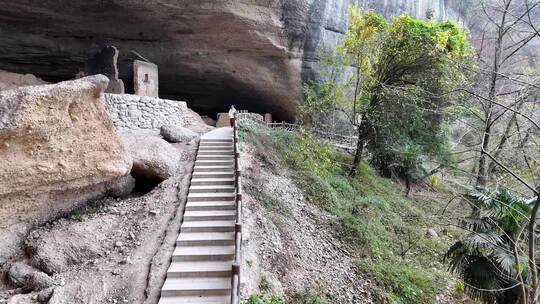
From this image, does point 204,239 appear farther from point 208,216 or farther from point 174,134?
point 174,134

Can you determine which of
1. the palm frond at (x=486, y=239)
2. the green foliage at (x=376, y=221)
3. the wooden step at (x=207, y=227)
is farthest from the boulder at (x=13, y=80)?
the palm frond at (x=486, y=239)

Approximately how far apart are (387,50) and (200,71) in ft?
32.8

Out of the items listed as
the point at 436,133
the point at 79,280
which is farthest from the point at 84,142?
the point at 436,133

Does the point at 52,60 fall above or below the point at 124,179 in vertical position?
above

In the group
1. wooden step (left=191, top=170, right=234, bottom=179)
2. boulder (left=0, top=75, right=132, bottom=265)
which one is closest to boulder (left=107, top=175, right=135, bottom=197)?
boulder (left=0, top=75, right=132, bottom=265)

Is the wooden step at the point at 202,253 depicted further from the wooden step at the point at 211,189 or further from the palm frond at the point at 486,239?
the palm frond at the point at 486,239

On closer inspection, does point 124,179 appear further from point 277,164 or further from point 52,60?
point 52,60

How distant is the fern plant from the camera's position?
16.9 ft

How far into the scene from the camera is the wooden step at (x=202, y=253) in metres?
5.89

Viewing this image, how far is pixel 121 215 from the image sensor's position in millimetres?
7113

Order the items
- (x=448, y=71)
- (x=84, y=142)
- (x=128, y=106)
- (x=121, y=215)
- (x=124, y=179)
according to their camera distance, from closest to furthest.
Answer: (x=84, y=142) → (x=121, y=215) → (x=124, y=179) → (x=128, y=106) → (x=448, y=71)

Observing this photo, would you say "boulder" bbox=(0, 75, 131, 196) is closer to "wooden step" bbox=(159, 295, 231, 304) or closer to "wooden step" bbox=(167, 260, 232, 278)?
"wooden step" bbox=(167, 260, 232, 278)

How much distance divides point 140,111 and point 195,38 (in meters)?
5.61

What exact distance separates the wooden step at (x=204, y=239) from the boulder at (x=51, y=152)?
8.05ft
